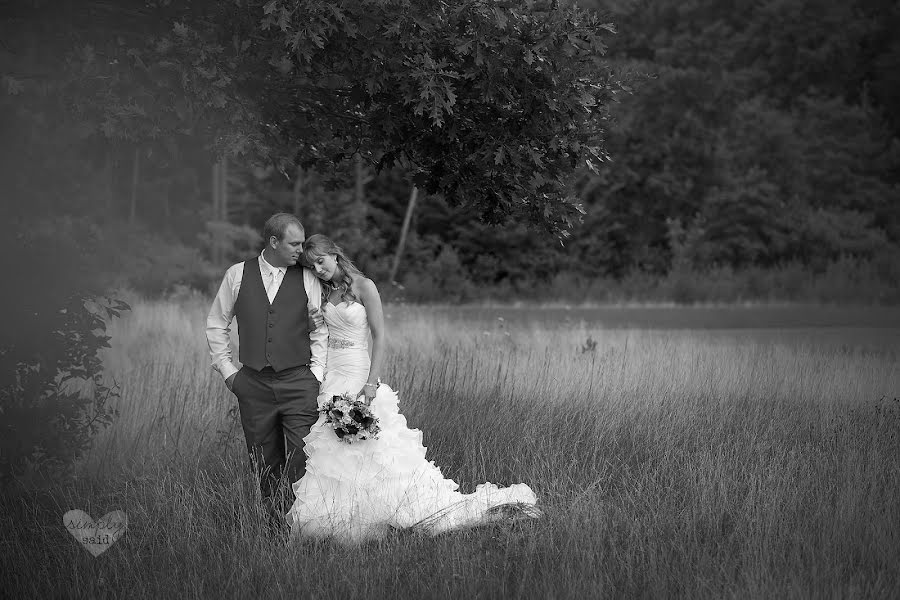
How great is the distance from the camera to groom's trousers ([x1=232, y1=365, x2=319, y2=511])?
6238mm

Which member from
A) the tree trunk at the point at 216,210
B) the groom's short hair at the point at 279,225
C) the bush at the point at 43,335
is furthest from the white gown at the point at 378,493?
the tree trunk at the point at 216,210

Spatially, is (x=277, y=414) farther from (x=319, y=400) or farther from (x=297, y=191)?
(x=297, y=191)

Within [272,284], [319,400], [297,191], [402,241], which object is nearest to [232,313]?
[272,284]

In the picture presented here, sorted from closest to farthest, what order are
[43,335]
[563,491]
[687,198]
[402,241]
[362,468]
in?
1. [362,468]
2. [563,491]
3. [43,335]
4. [402,241]
5. [687,198]

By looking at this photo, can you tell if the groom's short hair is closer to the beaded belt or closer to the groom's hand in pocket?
the groom's hand in pocket

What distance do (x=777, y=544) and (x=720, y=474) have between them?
1206mm

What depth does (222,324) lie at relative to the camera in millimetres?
6406

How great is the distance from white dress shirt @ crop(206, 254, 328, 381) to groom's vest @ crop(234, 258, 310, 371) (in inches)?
1.5

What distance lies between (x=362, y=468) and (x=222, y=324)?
127 cm

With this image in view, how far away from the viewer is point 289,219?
622 cm

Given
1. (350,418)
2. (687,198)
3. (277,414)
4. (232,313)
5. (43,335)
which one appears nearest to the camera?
(350,418)

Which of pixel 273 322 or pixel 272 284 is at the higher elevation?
pixel 272 284

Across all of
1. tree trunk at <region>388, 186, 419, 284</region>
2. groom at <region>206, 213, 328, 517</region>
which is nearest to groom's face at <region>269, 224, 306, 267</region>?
groom at <region>206, 213, 328, 517</region>

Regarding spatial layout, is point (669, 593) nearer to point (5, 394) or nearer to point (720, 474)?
point (720, 474)
